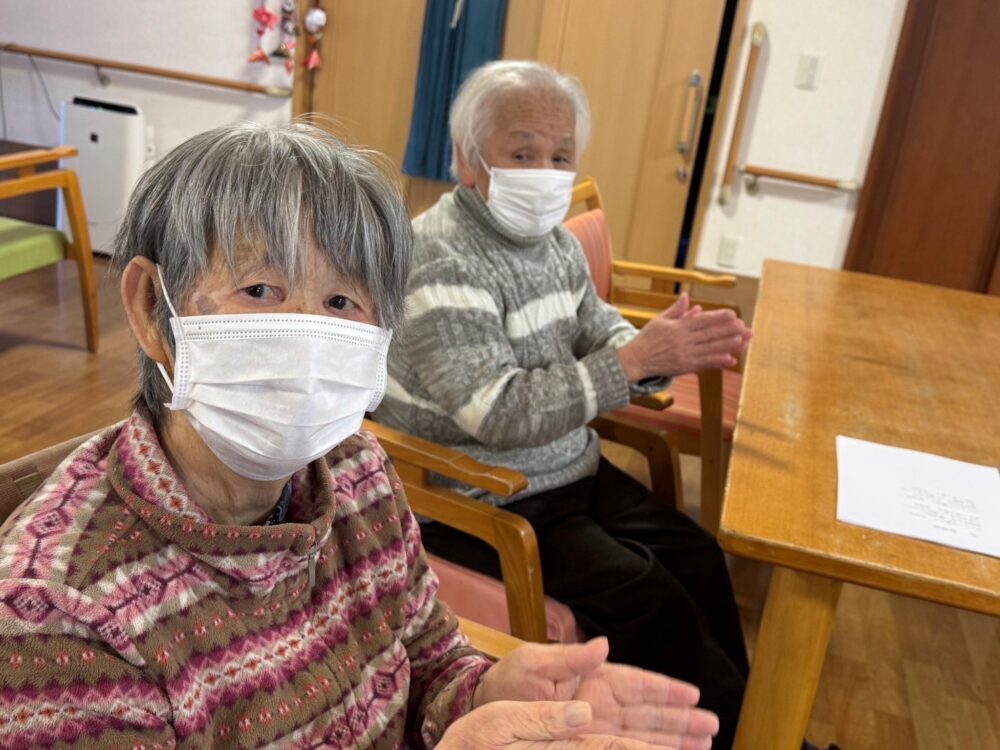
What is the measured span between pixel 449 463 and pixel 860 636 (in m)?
1.43

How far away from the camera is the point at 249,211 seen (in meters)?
0.85

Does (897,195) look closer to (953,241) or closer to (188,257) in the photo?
(953,241)

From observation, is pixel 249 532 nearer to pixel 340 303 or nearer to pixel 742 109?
pixel 340 303

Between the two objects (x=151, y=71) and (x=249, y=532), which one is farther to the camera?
(x=151, y=71)

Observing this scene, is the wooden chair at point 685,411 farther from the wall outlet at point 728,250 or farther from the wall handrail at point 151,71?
the wall handrail at point 151,71

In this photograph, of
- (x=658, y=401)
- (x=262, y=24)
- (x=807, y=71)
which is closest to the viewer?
(x=658, y=401)

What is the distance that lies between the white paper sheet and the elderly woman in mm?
471

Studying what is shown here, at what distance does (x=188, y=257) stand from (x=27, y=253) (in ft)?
9.36

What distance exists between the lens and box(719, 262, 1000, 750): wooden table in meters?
1.17

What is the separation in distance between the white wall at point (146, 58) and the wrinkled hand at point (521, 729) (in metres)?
4.04

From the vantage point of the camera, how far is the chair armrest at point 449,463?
58.4 inches

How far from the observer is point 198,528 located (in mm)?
810

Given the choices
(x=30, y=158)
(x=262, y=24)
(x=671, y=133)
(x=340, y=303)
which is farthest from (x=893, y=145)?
(x=340, y=303)

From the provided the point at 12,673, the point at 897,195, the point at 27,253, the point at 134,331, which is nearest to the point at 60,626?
the point at 12,673
